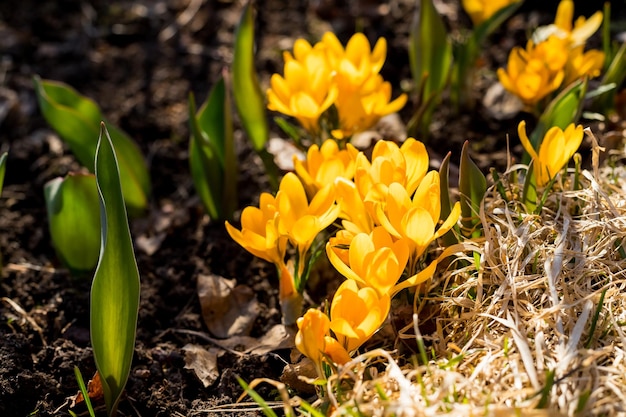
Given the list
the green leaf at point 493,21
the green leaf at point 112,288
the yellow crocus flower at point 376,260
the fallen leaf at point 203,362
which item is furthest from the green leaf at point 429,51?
the green leaf at point 112,288

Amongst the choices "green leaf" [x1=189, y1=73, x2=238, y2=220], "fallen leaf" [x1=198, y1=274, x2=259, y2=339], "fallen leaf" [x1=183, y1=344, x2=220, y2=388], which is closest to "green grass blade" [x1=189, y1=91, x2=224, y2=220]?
"green leaf" [x1=189, y1=73, x2=238, y2=220]

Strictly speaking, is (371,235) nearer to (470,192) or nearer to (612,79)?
(470,192)

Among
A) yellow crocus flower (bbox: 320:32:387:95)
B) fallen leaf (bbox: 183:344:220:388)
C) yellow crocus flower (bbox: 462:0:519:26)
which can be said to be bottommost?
fallen leaf (bbox: 183:344:220:388)

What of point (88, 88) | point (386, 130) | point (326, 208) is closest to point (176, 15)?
point (88, 88)

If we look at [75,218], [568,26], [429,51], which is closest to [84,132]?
[75,218]

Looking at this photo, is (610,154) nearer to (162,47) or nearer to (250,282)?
(250,282)

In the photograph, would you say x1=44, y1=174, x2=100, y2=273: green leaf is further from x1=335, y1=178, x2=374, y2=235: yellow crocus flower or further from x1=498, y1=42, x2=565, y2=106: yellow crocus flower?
x1=498, y1=42, x2=565, y2=106: yellow crocus flower
